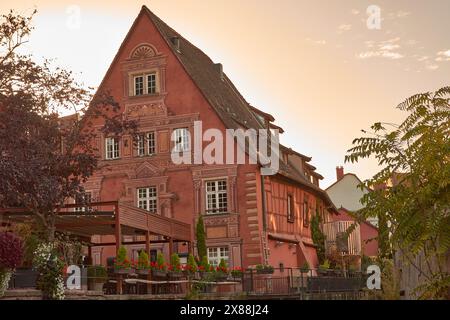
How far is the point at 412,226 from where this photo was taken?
883cm

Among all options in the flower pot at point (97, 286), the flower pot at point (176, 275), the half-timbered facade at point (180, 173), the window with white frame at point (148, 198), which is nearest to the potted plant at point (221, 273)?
the flower pot at point (176, 275)

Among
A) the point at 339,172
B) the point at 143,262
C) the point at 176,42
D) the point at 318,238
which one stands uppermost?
the point at 176,42

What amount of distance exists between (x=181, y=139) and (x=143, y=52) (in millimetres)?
5062

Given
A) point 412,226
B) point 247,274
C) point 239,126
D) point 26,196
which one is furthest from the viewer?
point 239,126

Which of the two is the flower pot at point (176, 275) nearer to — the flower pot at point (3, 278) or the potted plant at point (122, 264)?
the potted plant at point (122, 264)

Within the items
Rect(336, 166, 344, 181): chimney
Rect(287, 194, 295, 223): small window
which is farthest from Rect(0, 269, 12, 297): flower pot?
Rect(336, 166, 344, 181): chimney

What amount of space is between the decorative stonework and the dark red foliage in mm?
21006

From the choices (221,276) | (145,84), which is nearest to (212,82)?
(145,84)

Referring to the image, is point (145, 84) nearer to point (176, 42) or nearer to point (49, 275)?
point (176, 42)

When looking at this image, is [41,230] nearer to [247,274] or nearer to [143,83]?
[247,274]

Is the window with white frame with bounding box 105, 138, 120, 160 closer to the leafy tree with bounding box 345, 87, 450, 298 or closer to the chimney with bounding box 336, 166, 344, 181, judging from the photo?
the leafy tree with bounding box 345, 87, 450, 298

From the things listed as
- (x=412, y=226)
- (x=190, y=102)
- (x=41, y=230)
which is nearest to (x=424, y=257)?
(x=412, y=226)

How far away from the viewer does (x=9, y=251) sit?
1725 cm
